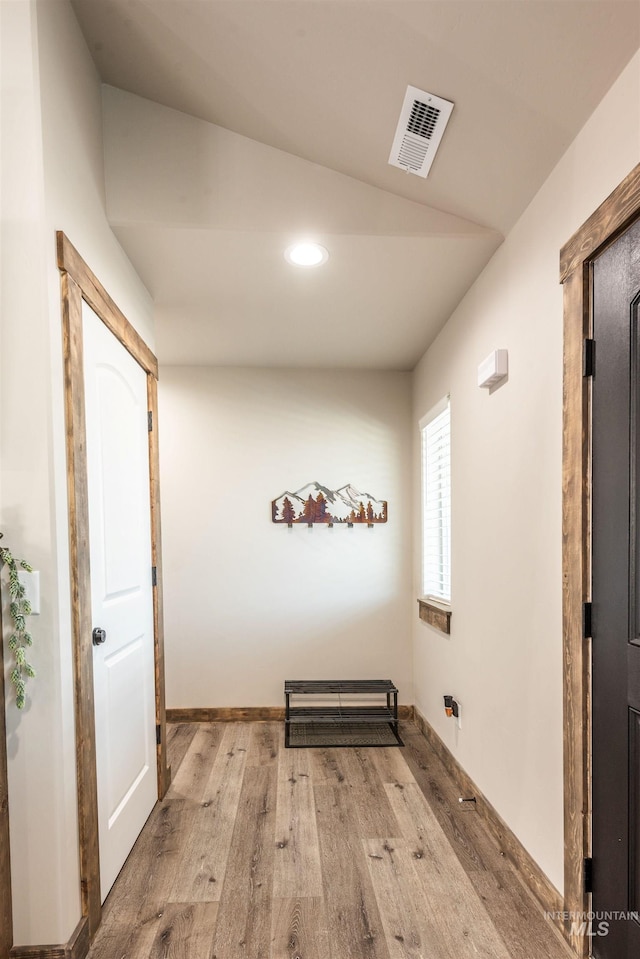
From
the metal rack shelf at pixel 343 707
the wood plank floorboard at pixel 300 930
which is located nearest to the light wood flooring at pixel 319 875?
the wood plank floorboard at pixel 300 930

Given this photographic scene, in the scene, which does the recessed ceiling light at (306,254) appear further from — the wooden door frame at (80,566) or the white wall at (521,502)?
the wooden door frame at (80,566)

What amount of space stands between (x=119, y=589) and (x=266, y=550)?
6.16 ft

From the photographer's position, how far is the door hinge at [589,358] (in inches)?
66.4

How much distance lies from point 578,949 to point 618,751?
67 centimetres

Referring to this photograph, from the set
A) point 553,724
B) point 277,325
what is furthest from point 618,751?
point 277,325

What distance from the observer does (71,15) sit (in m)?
1.84

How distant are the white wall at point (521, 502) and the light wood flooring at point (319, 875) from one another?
21cm

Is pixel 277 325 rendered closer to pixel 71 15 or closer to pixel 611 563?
pixel 71 15

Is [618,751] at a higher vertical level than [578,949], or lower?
higher

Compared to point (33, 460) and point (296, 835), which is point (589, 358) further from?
point (296, 835)

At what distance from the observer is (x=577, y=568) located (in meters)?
1.73

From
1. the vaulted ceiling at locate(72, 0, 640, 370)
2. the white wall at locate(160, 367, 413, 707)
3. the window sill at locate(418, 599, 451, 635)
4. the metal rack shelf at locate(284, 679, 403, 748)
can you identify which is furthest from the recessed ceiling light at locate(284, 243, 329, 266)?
the metal rack shelf at locate(284, 679, 403, 748)
